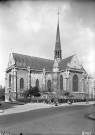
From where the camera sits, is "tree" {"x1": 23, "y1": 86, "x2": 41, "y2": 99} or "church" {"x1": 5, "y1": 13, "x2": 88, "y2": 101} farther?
"church" {"x1": 5, "y1": 13, "x2": 88, "y2": 101}

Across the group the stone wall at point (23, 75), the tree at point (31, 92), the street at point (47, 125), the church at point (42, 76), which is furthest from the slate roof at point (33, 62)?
the street at point (47, 125)

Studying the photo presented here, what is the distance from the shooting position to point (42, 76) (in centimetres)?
6438

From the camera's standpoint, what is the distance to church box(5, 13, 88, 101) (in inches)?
2306

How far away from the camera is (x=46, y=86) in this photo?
64.4 meters

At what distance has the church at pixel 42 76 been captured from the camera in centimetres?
5856

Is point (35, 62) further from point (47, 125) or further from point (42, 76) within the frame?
point (47, 125)

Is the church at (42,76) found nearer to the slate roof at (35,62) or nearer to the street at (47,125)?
the slate roof at (35,62)

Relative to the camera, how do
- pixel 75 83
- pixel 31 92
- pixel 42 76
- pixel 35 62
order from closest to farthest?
1. pixel 31 92
2. pixel 75 83
3. pixel 42 76
4. pixel 35 62

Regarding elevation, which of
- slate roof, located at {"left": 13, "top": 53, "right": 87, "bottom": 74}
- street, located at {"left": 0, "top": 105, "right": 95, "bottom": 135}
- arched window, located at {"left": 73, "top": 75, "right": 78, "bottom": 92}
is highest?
slate roof, located at {"left": 13, "top": 53, "right": 87, "bottom": 74}

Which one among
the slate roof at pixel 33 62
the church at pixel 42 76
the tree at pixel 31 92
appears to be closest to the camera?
the tree at pixel 31 92

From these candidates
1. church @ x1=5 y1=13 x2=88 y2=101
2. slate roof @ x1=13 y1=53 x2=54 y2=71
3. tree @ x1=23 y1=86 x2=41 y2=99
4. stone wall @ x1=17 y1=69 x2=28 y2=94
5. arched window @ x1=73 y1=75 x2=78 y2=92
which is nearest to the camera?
tree @ x1=23 y1=86 x2=41 y2=99

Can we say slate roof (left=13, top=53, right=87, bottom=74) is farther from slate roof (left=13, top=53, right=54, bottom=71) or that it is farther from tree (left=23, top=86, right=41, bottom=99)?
tree (left=23, top=86, right=41, bottom=99)

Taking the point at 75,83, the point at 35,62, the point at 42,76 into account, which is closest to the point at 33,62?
the point at 35,62

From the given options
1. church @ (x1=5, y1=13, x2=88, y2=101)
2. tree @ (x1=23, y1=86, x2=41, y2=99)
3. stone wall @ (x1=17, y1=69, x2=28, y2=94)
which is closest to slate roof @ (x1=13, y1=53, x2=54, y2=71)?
church @ (x1=5, y1=13, x2=88, y2=101)
